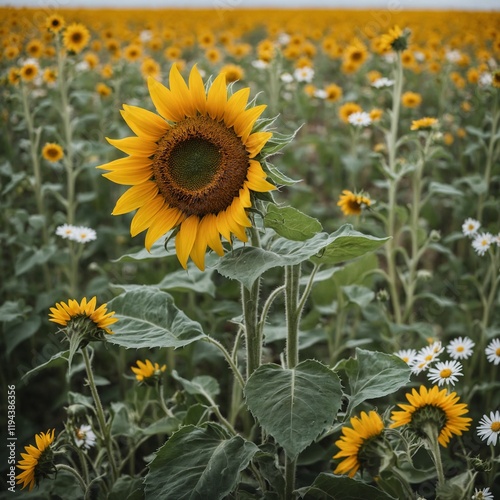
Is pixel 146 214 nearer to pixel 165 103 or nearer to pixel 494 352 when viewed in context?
pixel 165 103

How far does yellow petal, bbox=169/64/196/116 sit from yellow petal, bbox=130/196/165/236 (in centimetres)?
23

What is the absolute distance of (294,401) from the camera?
1371mm

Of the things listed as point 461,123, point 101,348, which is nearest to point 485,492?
point 101,348

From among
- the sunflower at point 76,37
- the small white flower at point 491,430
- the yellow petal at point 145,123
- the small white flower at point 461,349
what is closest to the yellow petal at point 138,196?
the yellow petal at point 145,123

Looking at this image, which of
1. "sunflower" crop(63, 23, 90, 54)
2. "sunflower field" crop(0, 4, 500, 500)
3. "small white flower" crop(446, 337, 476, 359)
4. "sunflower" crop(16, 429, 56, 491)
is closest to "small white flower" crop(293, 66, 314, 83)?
"sunflower field" crop(0, 4, 500, 500)

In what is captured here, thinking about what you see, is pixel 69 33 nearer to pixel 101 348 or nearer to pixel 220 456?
pixel 101 348

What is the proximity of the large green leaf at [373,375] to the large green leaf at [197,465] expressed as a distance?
32 centimetres

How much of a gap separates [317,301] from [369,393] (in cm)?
117

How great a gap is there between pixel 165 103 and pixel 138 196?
0.25 metres

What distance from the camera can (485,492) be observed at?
137 cm

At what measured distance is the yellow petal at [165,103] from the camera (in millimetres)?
→ 1436

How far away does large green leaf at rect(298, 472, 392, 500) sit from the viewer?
1454 mm

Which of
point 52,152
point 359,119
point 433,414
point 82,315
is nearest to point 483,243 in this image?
point 359,119

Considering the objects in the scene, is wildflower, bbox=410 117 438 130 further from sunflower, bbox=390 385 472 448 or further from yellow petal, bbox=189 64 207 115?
sunflower, bbox=390 385 472 448
